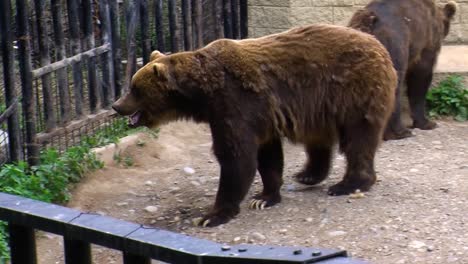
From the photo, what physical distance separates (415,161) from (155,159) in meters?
2.03

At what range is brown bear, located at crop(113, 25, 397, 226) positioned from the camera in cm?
616

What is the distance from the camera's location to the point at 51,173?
659 centimetres

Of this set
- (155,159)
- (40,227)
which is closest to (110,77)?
(155,159)

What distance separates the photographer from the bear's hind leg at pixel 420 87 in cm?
890

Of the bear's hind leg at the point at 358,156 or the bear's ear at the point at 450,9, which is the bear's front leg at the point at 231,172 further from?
the bear's ear at the point at 450,9

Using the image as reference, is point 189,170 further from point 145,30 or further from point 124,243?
point 124,243

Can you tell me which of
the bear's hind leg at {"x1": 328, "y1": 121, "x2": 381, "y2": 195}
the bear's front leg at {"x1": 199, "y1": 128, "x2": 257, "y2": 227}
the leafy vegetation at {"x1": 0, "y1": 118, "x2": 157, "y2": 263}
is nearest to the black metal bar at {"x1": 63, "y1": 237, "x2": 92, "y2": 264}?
the leafy vegetation at {"x1": 0, "y1": 118, "x2": 157, "y2": 263}

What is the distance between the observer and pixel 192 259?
7.16 ft

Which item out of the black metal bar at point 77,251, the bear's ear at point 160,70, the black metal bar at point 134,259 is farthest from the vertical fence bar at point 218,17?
the black metal bar at point 134,259

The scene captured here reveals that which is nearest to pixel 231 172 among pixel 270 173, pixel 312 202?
pixel 270 173

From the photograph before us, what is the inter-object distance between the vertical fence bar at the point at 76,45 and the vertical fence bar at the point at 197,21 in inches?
69.6

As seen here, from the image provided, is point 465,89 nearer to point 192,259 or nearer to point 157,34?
point 157,34

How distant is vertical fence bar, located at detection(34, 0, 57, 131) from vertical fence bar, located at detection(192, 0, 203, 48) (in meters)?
2.20

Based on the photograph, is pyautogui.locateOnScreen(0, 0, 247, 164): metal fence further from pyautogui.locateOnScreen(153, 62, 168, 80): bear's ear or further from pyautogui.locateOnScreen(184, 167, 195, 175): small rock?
pyautogui.locateOnScreen(153, 62, 168, 80): bear's ear
